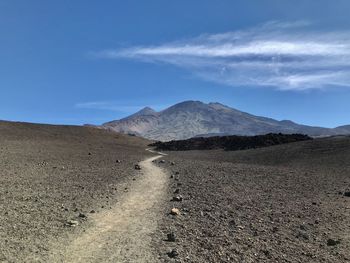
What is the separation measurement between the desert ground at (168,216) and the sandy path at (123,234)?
0.02 metres

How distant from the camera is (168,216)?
12.9m

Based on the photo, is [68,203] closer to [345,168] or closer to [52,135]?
[345,168]

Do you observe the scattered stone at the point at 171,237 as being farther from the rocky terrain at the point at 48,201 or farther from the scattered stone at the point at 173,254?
the rocky terrain at the point at 48,201

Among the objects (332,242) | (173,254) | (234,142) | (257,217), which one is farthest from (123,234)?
(234,142)

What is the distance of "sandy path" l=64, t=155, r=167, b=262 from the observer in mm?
9375

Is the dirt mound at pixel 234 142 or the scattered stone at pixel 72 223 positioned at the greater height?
the dirt mound at pixel 234 142

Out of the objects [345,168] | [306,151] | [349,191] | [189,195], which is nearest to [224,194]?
[189,195]

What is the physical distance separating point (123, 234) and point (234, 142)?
47021 mm

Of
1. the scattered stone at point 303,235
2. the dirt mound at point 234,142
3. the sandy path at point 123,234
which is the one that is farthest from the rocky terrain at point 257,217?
the dirt mound at point 234,142

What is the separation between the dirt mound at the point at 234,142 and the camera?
51.2 meters

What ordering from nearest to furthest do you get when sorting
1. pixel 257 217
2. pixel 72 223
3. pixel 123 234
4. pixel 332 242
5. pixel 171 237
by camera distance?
1. pixel 171 237
2. pixel 123 234
3. pixel 332 242
4. pixel 72 223
5. pixel 257 217

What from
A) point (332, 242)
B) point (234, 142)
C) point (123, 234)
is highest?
point (234, 142)

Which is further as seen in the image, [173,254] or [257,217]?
[257,217]

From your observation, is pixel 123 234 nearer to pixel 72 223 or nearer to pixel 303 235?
pixel 72 223
